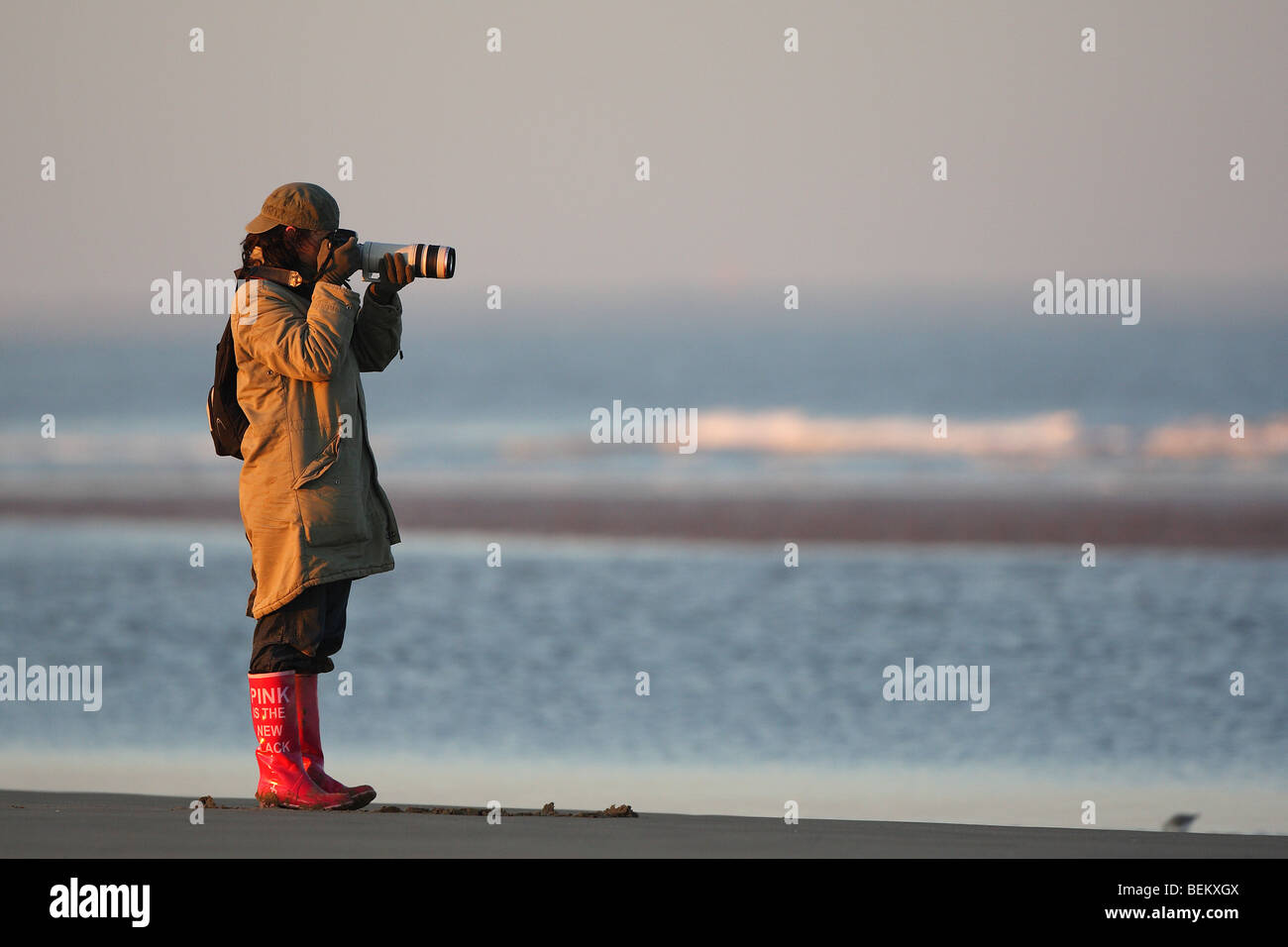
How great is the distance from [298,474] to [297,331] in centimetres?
41

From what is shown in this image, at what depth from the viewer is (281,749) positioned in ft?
16.7

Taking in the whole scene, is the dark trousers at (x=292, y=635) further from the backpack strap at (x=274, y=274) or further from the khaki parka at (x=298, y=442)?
the backpack strap at (x=274, y=274)

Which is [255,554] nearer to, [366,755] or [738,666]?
[366,755]

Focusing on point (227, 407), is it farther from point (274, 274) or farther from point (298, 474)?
point (274, 274)

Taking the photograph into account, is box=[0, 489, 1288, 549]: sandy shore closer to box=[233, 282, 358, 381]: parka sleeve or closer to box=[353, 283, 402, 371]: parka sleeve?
box=[353, 283, 402, 371]: parka sleeve

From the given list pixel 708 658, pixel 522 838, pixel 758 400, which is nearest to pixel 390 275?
pixel 522 838

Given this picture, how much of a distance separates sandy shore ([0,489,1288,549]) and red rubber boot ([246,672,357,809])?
10811mm

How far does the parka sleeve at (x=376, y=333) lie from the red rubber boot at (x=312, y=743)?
980 millimetres

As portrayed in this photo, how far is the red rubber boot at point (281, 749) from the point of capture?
16.6 feet

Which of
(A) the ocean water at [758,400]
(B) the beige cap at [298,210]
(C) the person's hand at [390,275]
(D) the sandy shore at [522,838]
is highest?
(A) the ocean water at [758,400]

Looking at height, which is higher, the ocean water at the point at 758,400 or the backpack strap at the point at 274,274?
the ocean water at the point at 758,400

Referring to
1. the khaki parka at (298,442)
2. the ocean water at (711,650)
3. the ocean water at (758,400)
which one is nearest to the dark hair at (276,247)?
the khaki parka at (298,442)

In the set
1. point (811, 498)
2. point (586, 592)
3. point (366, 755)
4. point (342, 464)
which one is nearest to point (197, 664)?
point (366, 755)

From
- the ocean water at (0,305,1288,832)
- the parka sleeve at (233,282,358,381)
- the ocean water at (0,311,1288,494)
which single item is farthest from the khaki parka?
the ocean water at (0,311,1288,494)
